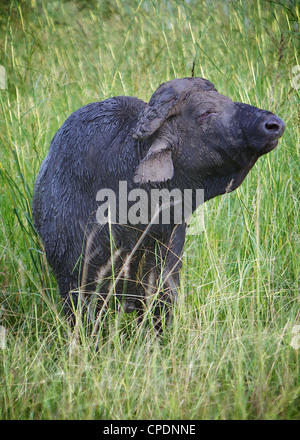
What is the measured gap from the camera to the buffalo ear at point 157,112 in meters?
2.67

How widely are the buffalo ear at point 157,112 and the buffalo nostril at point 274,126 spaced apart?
49 centimetres

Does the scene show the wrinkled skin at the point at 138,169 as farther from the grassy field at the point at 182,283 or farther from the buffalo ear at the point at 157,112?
the grassy field at the point at 182,283

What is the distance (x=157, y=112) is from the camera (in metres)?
2.68

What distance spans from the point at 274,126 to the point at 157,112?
0.59 metres

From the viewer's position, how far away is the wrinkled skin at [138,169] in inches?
107

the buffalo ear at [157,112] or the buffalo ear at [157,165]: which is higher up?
the buffalo ear at [157,112]

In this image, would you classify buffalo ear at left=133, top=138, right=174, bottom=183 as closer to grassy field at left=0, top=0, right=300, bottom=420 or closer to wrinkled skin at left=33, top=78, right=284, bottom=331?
wrinkled skin at left=33, top=78, right=284, bottom=331

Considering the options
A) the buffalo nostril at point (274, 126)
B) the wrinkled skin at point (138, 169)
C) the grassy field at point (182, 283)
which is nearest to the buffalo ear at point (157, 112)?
the wrinkled skin at point (138, 169)

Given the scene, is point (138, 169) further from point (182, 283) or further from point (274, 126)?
point (182, 283)

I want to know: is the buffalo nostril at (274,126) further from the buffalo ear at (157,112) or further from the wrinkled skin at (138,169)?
the buffalo ear at (157,112)

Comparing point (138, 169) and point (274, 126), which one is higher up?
point (274, 126)

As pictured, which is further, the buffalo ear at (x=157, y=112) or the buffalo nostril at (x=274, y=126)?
the buffalo ear at (x=157, y=112)

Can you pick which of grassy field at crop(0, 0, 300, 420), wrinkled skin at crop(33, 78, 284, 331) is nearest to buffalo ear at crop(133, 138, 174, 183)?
wrinkled skin at crop(33, 78, 284, 331)

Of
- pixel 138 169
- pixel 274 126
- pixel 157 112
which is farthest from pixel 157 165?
pixel 274 126
